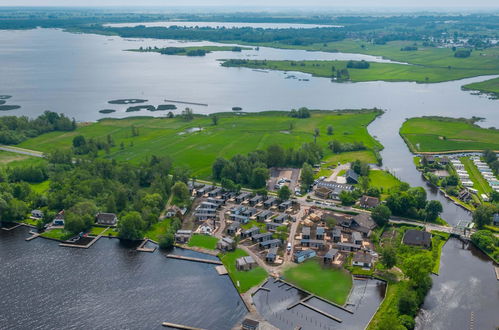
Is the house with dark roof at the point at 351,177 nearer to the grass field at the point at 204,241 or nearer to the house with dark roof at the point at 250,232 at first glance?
the house with dark roof at the point at 250,232

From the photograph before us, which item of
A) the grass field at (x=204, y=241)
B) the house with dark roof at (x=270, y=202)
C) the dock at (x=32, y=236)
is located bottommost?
the dock at (x=32, y=236)

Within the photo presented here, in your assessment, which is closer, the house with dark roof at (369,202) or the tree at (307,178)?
the house with dark roof at (369,202)

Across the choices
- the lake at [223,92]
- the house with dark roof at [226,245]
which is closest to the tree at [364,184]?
the lake at [223,92]

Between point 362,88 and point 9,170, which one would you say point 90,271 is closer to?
point 9,170

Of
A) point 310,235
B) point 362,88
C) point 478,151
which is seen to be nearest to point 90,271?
point 310,235

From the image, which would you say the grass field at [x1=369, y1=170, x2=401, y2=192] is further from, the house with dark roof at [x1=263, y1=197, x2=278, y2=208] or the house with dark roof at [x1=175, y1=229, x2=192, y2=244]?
the house with dark roof at [x1=175, y1=229, x2=192, y2=244]

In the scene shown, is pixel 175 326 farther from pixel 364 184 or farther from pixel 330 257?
pixel 364 184

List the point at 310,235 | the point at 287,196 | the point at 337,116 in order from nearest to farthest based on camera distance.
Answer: the point at 310,235 < the point at 287,196 < the point at 337,116

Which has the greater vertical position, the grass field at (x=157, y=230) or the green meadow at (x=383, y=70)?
the green meadow at (x=383, y=70)
